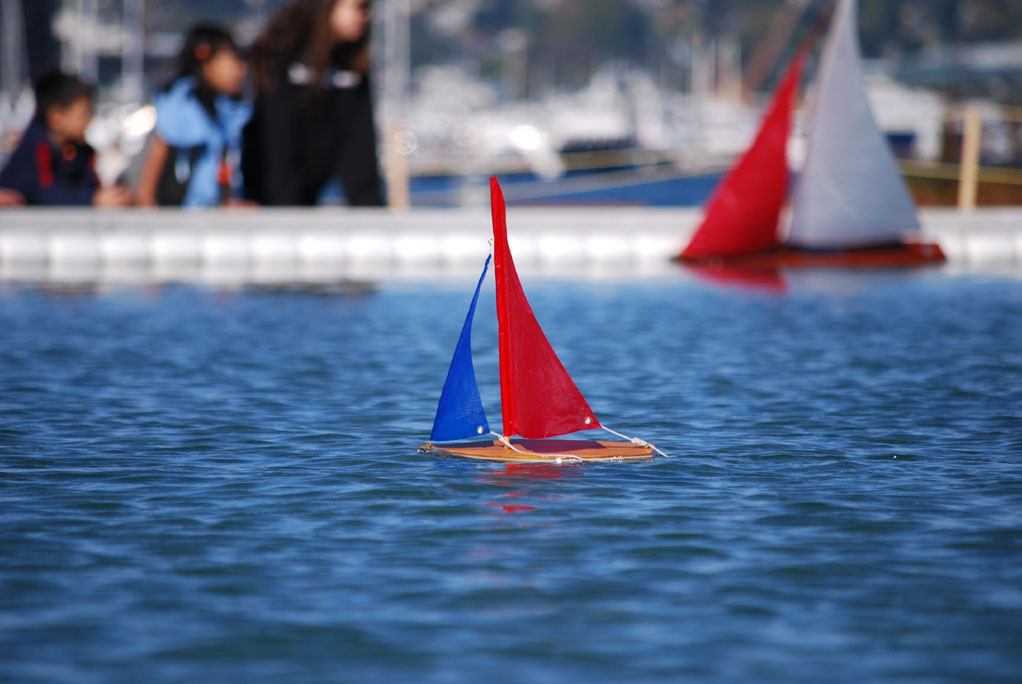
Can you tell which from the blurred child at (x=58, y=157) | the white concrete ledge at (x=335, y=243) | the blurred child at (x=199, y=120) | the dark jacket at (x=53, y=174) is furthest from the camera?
the white concrete ledge at (x=335, y=243)

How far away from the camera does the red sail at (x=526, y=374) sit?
6.62m

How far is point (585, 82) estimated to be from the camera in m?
144

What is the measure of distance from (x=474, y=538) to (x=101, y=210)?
11397 mm

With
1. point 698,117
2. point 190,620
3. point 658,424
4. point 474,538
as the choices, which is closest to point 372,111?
point 658,424

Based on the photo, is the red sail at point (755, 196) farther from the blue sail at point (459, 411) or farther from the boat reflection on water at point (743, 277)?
the blue sail at point (459, 411)

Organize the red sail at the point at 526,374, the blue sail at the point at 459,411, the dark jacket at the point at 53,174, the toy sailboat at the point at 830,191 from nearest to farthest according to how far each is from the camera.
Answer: the red sail at the point at 526,374, the blue sail at the point at 459,411, the dark jacket at the point at 53,174, the toy sailboat at the point at 830,191

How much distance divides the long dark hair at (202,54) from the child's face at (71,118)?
76 cm

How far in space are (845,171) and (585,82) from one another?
128554 mm

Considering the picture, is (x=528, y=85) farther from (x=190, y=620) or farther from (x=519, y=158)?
(x=190, y=620)

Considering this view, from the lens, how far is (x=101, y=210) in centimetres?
1608

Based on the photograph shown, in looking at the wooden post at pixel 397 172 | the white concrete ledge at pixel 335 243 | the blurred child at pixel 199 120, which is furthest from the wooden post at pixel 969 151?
the blurred child at pixel 199 120

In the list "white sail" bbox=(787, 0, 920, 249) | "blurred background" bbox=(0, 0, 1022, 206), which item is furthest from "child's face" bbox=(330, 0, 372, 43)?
"white sail" bbox=(787, 0, 920, 249)

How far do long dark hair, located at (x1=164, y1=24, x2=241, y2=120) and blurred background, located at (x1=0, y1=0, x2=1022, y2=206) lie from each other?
239 centimetres

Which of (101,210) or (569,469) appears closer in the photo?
(569,469)
